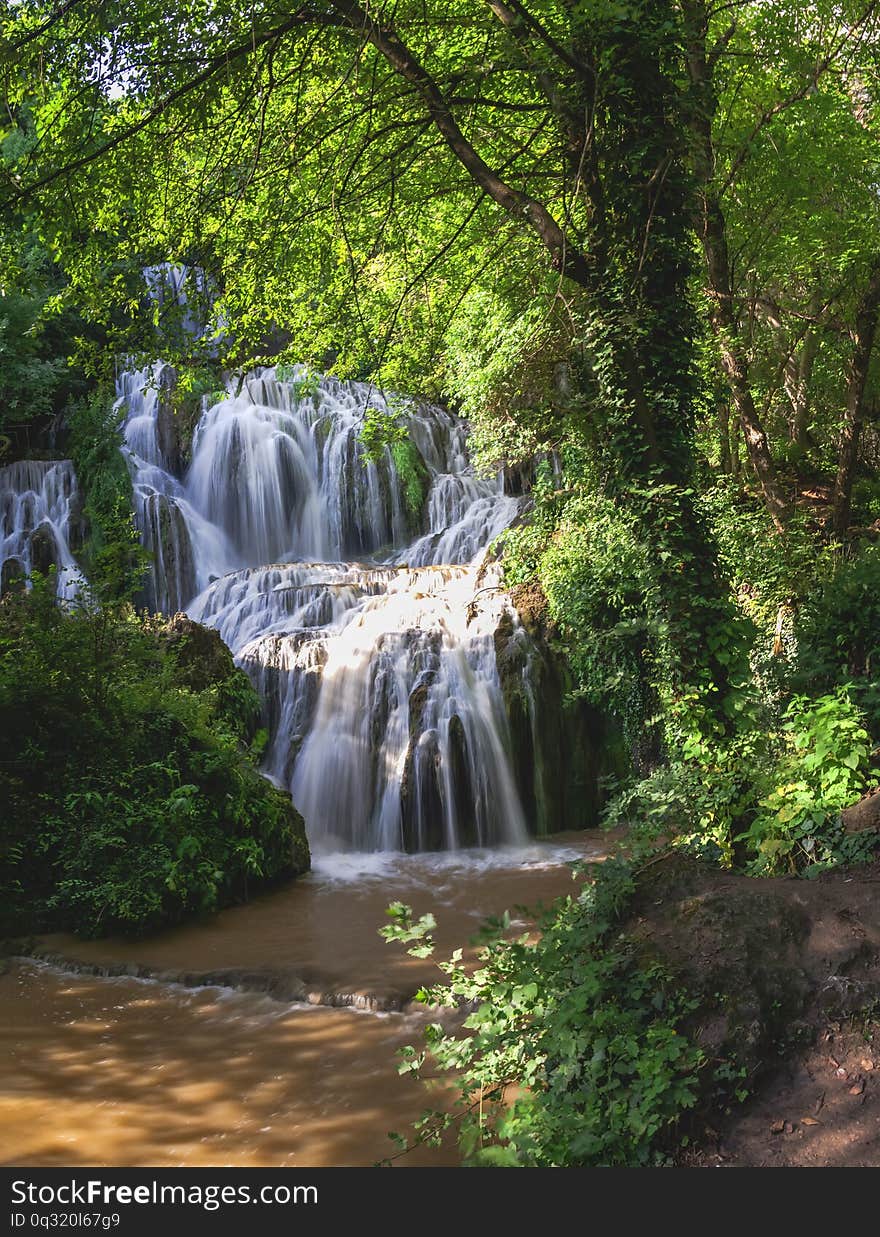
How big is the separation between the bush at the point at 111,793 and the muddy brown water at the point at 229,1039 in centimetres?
41

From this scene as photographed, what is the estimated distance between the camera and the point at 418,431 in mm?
23266

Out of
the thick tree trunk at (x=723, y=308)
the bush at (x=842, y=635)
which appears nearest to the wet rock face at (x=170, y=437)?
the thick tree trunk at (x=723, y=308)

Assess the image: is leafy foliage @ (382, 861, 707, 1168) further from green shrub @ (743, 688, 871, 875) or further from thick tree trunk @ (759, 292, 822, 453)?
thick tree trunk @ (759, 292, 822, 453)

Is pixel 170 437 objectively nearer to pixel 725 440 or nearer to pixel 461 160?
pixel 725 440

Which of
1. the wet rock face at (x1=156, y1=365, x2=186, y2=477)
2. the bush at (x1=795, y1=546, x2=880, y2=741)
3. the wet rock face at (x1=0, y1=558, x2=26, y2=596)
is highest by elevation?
the wet rock face at (x1=156, y1=365, x2=186, y2=477)

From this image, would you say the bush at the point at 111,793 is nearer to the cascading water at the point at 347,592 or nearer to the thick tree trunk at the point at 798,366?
the cascading water at the point at 347,592

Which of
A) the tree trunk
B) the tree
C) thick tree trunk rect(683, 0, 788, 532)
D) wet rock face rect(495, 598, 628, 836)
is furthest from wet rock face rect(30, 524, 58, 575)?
thick tree trunk rect(683, 0, 788, 532)

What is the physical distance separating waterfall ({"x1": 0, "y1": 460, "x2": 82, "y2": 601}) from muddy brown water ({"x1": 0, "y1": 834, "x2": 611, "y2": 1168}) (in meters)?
12.0

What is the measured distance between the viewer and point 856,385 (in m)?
12.4

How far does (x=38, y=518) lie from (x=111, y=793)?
1252 cm

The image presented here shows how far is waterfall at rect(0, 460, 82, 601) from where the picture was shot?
→ 18766 millimetres

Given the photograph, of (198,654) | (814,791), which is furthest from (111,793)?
(814,791)
